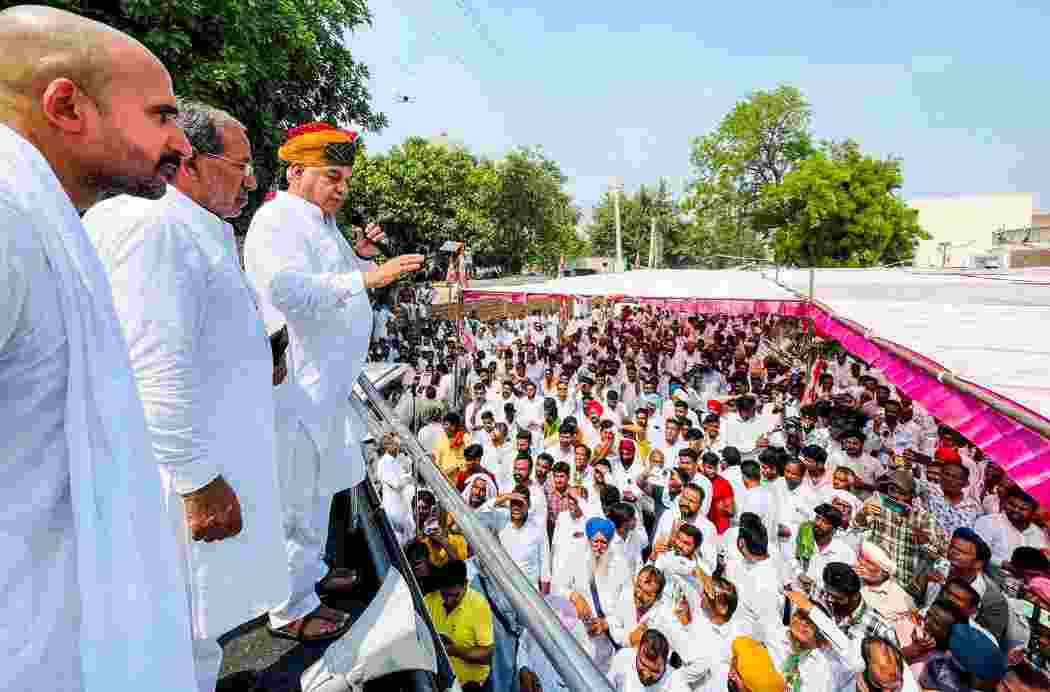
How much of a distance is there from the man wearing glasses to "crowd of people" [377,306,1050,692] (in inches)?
25.2

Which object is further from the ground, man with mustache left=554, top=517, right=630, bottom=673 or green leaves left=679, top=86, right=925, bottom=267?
green leaves left=679, top=86, right=925, bottom=267

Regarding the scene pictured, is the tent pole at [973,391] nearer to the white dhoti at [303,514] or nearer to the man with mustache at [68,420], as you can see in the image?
the white dhoti at [303,514]

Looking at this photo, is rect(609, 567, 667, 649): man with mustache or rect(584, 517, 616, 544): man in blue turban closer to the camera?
rect(609, 567, 667, 649): man with mustache

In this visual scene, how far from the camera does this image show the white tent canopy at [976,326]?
3.34 metres

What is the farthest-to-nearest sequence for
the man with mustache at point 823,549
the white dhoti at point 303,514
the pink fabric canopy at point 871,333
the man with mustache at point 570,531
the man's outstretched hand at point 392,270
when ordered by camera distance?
the man with mustache at point 570,531 < the man with mustache at point 823,549 < the pink fabric canopy at point 871,333 < the white dhoti at point 303,514 < the man's outstretched hand at point 392,270

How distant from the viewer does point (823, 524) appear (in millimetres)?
4422

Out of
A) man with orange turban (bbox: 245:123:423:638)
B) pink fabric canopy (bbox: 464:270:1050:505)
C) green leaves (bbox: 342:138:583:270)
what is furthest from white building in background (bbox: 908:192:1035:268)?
man with orange turban (bbox: 245:123:423:638)

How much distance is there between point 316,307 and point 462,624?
2.32 meters

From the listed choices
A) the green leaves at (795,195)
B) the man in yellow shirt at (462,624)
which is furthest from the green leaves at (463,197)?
the man in yellow shirt at (462,624)

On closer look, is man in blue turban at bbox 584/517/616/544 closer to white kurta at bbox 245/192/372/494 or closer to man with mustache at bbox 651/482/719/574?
man with mustache at bbox 651/482/719/574

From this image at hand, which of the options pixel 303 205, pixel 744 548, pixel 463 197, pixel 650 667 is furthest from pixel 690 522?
pixel 463 197

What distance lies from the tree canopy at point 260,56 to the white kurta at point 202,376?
16.8 feet

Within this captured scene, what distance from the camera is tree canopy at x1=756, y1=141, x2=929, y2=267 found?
27.0 m

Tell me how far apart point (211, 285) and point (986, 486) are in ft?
20.6
